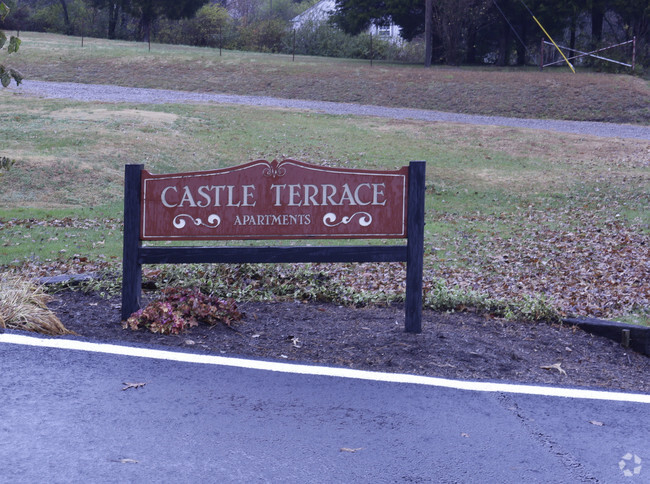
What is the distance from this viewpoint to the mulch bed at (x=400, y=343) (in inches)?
213

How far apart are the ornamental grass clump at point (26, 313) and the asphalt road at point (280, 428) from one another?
536mm

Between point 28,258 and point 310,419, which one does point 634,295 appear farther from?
point 28,258

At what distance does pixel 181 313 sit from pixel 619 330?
12.6 ft

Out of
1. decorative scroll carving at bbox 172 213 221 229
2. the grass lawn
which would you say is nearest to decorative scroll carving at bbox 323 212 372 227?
decorative scroll carving at bbox 172 213 221 229

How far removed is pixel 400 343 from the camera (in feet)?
19.0

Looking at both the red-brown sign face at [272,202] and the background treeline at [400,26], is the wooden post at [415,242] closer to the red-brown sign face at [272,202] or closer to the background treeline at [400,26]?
the red-brown sign face at [272,202]

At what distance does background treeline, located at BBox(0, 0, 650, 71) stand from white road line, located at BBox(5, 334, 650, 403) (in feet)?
78.5

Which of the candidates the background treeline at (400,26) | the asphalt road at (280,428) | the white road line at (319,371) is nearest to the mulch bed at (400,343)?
the white road line at (319,371)

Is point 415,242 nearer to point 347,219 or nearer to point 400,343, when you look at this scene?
point 347,219

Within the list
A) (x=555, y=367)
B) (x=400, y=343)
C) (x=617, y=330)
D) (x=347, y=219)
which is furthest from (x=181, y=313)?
(x=617, y=330)

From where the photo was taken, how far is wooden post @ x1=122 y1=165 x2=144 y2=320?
6.02m

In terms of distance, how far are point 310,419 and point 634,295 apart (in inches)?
215

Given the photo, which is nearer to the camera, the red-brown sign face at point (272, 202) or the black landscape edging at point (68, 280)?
the red-brown sign face at point (272, 202)

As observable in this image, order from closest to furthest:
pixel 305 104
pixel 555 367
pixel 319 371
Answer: pixel 319 371 → pixel 555 367 → pixel 305 104
